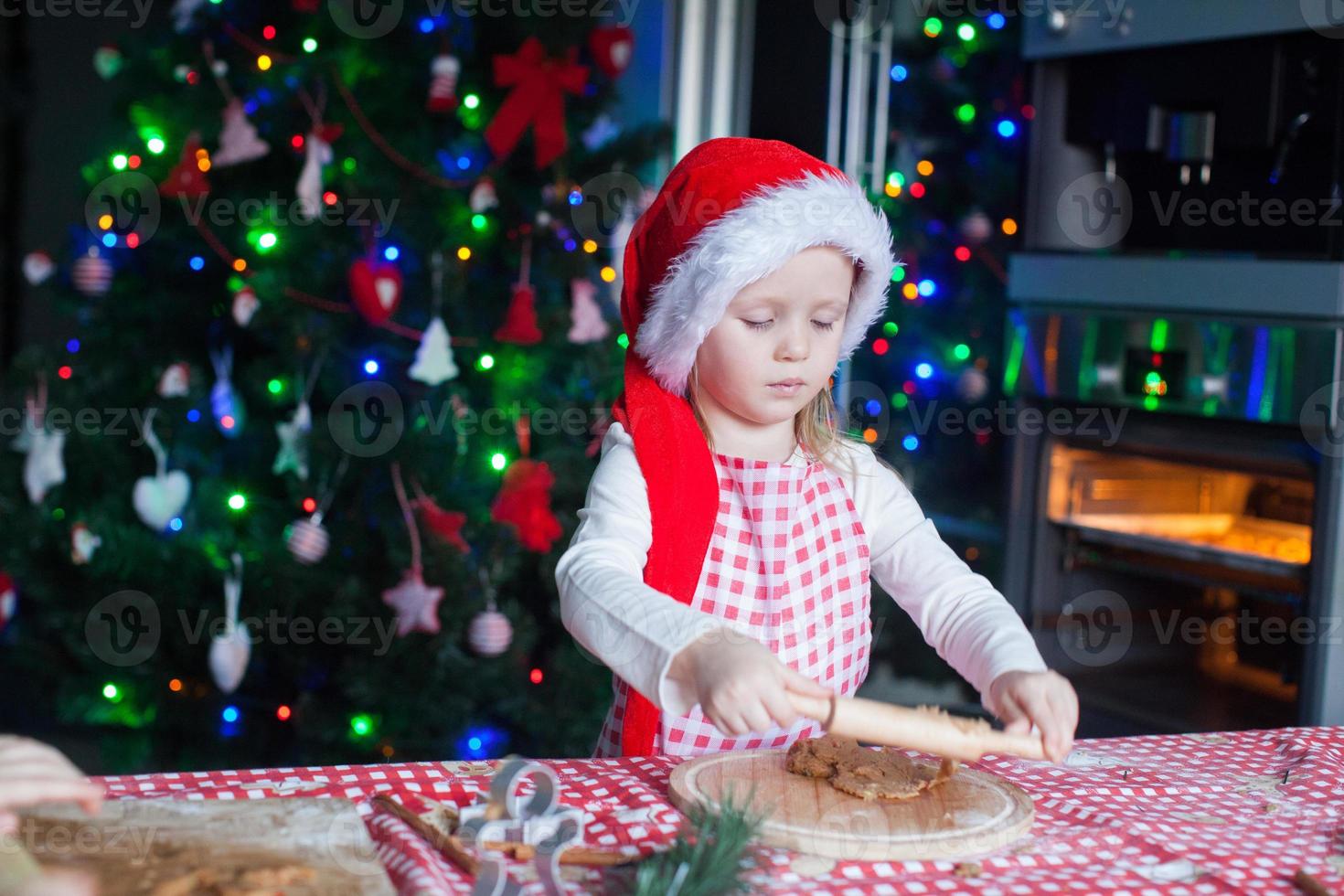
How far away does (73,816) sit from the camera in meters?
0.88

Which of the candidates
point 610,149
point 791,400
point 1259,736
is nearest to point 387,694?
point 610,149

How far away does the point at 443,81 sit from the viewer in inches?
104

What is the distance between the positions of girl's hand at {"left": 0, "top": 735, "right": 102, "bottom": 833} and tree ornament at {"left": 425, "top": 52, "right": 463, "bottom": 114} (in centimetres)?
201

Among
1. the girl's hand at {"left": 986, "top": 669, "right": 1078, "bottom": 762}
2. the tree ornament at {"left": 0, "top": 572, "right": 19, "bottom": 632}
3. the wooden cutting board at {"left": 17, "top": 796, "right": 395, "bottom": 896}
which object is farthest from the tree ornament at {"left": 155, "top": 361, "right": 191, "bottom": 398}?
the girl's hand at {"left": 986, "top": 669, "right": 1078, "bottom": 762}

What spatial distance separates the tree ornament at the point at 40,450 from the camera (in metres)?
2.72

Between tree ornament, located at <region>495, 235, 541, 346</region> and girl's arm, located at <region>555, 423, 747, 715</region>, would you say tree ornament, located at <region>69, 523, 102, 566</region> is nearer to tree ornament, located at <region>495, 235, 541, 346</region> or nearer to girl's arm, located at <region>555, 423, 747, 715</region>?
tree ornament, located at <region>495, 235, 541, 346</region>

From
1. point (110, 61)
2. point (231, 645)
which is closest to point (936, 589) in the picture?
point (231, 645)

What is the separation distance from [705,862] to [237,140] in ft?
7.26

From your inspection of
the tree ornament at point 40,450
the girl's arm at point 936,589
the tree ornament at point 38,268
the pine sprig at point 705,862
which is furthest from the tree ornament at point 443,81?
the pine sprig at point 705,862

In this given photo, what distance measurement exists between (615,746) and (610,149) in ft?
5.33

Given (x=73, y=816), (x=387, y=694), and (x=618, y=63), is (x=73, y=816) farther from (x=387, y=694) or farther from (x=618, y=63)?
(x=618, y=63)

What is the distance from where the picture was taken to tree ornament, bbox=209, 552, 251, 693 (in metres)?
2.64

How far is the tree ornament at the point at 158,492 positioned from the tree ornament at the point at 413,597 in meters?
0.45

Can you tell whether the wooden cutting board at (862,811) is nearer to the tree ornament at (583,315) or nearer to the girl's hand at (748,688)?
the girl's hand at (748,688)
